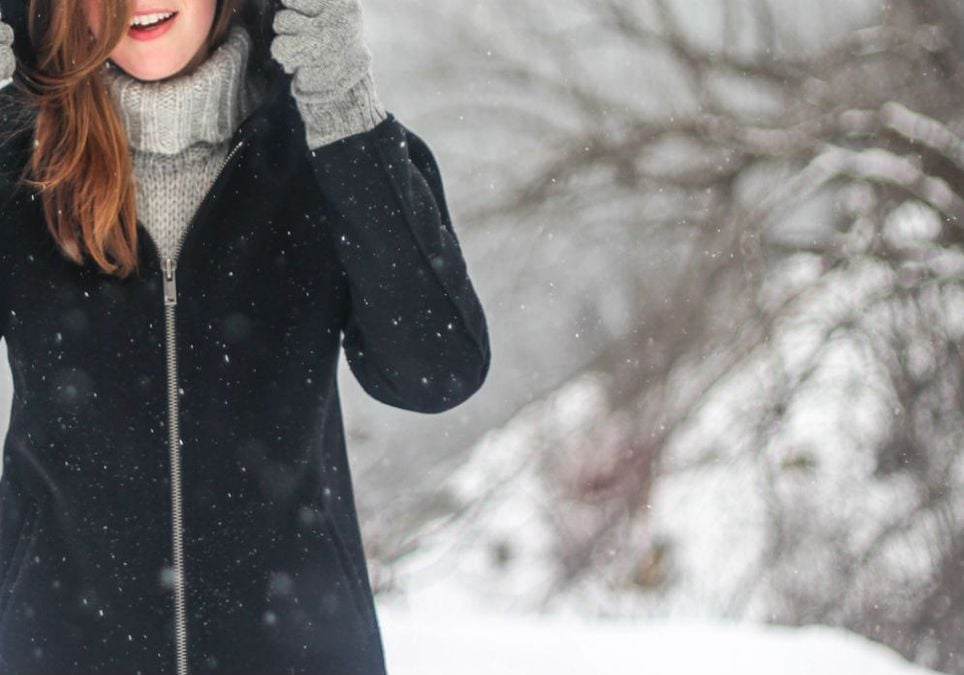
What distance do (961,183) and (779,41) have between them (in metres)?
0.73

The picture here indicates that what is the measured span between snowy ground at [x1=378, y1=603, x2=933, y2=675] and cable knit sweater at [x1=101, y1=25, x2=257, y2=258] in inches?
64.6

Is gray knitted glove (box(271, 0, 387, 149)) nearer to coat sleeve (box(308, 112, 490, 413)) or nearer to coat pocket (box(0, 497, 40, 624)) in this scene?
coat sleeve (box(308, 112, 490, 413))

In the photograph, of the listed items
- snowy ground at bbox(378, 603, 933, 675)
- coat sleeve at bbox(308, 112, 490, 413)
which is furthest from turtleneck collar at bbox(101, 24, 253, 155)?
snowy ground at bbox(378, 603, 933, 675)

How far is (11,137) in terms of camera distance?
55.6 inches

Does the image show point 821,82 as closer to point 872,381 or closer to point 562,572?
point 872,381

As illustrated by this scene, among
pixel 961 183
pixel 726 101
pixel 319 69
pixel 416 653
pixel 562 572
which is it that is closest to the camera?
pixel 319 69

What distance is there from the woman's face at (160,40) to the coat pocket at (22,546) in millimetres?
423

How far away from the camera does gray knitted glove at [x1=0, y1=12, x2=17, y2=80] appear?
52.7 inches

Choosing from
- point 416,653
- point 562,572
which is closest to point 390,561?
point 562,572

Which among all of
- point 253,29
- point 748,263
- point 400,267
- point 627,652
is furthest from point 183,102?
point 748,263

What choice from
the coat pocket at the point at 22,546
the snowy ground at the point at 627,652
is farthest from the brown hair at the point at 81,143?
the snowy ground at the point at 627,652

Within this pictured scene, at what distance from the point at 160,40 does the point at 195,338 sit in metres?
0.29

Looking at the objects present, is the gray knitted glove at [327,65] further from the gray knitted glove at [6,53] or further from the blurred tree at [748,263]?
the blurred tree at [748,263]

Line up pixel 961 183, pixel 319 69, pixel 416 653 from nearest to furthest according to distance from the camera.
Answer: pixel 319 69 → pixel 416 653 → pixel 961 183
